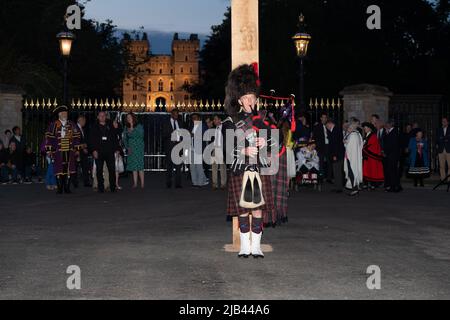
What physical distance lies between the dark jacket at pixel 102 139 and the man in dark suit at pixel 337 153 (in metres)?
5.23

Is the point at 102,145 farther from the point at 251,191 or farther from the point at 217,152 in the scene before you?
the point at 251,191

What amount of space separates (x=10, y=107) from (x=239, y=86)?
58.1ft

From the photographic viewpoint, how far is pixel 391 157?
18.9m

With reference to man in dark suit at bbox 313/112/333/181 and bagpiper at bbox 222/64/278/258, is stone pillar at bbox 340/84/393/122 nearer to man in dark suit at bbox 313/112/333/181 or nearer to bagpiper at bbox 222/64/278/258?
man in dark suit at bbox 313/112/333/181

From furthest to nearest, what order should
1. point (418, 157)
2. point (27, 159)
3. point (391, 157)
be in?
point (27, 159)
point (418, 157)
point (391, 157)

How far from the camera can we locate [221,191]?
1869 cm

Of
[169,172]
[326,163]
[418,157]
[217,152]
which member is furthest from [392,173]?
[169,172]

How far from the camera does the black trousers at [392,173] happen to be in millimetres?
18688

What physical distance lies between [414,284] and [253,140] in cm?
244

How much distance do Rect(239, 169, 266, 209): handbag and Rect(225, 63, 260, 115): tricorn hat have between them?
0.73 m

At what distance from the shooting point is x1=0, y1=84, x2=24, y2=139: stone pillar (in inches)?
964

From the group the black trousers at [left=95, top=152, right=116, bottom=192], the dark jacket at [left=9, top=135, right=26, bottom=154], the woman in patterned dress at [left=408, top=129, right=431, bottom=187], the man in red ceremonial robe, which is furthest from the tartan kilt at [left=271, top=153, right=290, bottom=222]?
the dark jacket at [left=9, top=135, right=26, bottom=154]
